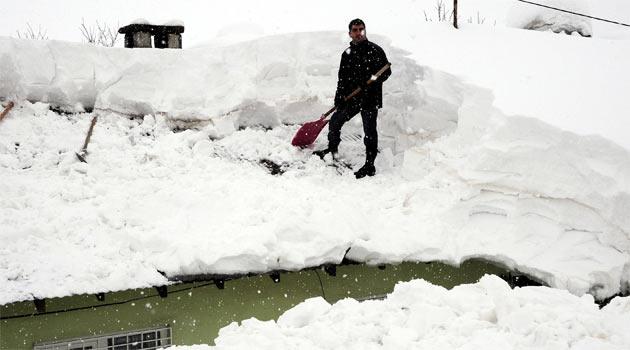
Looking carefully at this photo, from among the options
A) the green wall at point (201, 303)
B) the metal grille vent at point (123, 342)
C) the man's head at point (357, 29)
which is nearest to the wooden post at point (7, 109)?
the green wall at point (201, 303)

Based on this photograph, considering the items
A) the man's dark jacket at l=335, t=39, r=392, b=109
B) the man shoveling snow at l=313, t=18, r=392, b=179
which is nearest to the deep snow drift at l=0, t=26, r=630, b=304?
the man shoveling snow at l=313, t=18, r=392, b=179

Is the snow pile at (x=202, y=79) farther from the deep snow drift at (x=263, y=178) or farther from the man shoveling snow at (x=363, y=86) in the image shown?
the man shoveling snow at (x=363, y=86)

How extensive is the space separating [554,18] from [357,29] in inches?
233

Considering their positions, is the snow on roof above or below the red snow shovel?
above

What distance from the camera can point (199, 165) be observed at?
21.9 feet

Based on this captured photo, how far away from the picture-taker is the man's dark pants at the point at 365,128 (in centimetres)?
706

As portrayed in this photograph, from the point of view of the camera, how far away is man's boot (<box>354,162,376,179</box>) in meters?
7.04

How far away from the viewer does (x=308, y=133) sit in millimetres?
7383

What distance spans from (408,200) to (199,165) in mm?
2390

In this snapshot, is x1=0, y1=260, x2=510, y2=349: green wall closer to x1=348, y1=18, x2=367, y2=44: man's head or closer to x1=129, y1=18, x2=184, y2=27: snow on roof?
x1=348, y1=18, x2=367, y2=44: man's head

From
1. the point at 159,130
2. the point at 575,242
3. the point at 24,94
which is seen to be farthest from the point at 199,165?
the point at 575,242

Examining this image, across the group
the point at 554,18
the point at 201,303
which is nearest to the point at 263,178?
the point at 201,303

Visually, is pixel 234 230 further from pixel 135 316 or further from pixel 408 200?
pixel 408 200

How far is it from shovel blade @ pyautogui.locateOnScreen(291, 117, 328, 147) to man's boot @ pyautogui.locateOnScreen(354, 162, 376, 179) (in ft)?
2.50
